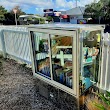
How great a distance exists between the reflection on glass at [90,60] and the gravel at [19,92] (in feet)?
2.58

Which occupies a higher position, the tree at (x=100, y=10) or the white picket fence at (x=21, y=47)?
the tree at (x=100, y=10)

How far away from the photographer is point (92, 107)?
2.30m

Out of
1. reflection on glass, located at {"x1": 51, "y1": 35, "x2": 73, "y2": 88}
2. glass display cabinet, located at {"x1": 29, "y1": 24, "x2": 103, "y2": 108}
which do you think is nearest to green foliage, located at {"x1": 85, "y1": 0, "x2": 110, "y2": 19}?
glass display cabinet, located at {"x1": 29, "y1": 24, "x2": 103, "y2": 108}

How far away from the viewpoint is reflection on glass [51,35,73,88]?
2.30 metres

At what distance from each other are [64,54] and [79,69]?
1.40 ft

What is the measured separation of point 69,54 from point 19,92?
5.46 feet

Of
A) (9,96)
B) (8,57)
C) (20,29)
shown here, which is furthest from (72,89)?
(8,57)

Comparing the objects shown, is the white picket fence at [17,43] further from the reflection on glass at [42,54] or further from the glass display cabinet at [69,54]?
the glass display cabinet at [69,54]

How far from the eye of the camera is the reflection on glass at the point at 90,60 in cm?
224

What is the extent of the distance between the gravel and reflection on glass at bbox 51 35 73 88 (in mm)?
598

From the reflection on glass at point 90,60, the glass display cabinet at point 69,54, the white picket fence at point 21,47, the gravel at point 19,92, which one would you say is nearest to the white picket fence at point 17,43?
the white picket fence at point 21,47

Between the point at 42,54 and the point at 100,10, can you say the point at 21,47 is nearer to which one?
the point at 42,54

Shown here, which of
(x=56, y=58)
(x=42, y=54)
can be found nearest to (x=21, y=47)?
(x=42, y=54)

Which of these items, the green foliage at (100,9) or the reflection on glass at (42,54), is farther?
the green foliage at (100,9)
